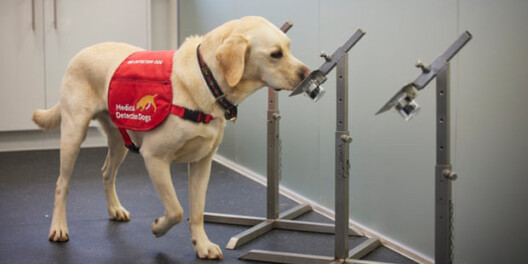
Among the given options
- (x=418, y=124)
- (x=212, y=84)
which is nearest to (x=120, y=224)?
(x=212, y=84)

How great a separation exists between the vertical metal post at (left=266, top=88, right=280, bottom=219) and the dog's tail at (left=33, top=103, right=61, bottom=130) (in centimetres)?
104

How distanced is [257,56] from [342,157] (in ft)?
1.61

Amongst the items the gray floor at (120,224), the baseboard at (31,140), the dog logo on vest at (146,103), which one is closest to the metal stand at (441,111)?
the gray floor at (120,224)

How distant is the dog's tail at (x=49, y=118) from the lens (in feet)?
10.6

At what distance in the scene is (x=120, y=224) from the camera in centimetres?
327

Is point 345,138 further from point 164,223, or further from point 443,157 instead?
point 164,223

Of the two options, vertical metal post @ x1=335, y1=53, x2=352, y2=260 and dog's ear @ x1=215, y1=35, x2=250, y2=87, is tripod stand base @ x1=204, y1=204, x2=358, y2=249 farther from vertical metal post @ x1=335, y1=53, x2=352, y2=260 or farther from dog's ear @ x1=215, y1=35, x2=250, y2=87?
dog's ear @ x1=215, y1=35, x2=250, y2=87

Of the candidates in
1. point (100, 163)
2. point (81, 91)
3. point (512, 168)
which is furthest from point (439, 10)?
point (100, 163)

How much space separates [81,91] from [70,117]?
0.13 m

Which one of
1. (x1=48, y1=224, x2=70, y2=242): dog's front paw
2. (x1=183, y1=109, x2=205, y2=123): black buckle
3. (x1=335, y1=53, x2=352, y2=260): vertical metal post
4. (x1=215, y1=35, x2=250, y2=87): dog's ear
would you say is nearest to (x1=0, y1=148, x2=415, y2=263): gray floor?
(x1=48, y1=224, x2=70, y2=242): dog's front paw

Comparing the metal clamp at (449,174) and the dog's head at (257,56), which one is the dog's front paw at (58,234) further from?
the metal clamp at (449,174)

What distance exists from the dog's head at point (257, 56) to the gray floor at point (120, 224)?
0.81 m

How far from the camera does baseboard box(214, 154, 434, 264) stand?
2.80 m

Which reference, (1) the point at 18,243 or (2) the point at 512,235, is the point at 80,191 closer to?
(1) the point at 18,243
